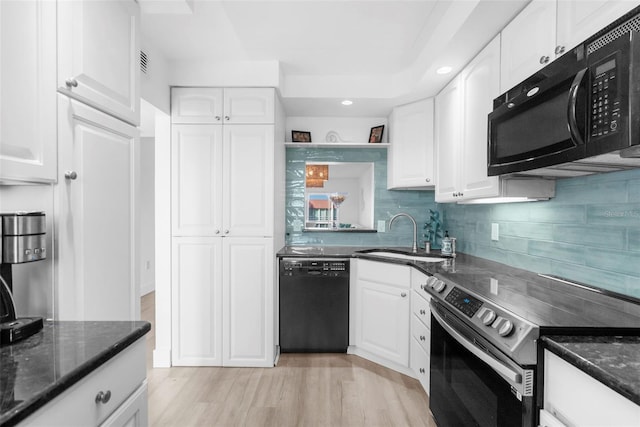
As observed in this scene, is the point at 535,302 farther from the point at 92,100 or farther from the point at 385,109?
the point at 385,109

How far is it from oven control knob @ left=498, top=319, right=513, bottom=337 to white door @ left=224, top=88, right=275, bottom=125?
7.15 feet

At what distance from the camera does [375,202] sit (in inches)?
134

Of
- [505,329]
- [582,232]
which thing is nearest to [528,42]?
[582,232]

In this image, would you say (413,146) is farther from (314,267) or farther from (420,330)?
(420,330)

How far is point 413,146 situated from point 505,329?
6.86ft

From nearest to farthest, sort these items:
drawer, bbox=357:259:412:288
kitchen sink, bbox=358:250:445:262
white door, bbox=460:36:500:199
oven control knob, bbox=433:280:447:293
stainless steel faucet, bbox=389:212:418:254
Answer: oven control knob, bbox=433:280:447:293, white door, bbox=460:36:500:199, drawer, bbox=357:259:412:288, kitchen sink, bbox=358:250:445:262, stainless steel faucet, bbox=389:212:418:254

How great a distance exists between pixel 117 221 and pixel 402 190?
2.59 meters

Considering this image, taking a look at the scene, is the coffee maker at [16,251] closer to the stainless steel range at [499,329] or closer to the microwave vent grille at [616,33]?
the stainless steel range at [499,329]

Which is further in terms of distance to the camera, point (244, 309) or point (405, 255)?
point (405, 255)

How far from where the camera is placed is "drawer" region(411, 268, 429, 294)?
87.1 inches

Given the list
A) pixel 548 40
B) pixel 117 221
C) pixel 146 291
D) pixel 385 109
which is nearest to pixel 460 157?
pixel 548 40

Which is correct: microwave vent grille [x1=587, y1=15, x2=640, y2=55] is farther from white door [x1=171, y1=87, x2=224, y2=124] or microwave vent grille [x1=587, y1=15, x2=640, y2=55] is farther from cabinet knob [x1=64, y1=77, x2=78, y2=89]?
white door [x1=171, y1=87, x2=224, y2=124]

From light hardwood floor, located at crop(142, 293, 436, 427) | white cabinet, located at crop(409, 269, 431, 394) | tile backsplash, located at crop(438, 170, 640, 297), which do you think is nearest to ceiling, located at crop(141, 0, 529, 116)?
tile backsplash, located at crop(438, 170, 640, 297)

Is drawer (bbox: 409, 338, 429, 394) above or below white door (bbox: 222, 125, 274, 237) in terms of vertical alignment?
below
